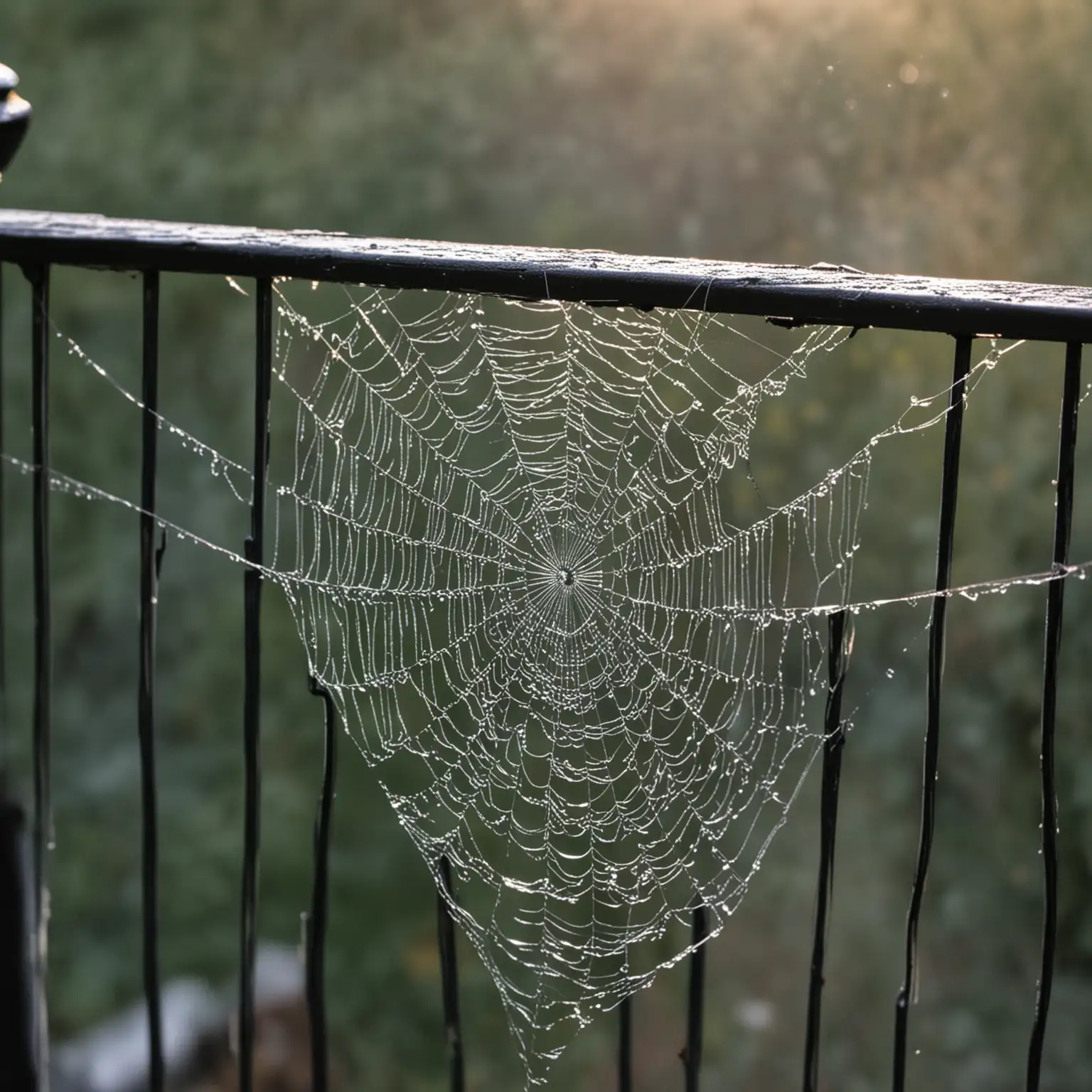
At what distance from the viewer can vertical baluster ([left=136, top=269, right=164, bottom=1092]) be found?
1.19 m

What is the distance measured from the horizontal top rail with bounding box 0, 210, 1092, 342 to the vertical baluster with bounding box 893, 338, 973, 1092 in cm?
5

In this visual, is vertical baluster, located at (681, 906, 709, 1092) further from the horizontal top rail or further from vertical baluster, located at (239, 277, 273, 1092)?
the horizontal top rail

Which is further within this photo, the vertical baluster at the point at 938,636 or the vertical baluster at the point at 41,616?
the vertical baluster at the point at 41,616

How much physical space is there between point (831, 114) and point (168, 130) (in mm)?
2957

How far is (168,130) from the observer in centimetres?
579

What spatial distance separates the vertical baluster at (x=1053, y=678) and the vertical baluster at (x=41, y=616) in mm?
881

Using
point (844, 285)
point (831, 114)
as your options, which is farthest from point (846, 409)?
point (844, 285)

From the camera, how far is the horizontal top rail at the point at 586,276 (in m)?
0.93

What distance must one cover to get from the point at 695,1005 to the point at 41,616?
0.74m

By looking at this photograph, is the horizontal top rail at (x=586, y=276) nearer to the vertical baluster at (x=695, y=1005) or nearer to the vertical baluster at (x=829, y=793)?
the vertical baluster at (x=829, y=793)

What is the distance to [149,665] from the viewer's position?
128 centimetres

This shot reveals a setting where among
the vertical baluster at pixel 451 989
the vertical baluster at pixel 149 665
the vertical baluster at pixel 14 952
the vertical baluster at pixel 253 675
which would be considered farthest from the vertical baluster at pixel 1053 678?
the vertical baluster at pixel 14 952

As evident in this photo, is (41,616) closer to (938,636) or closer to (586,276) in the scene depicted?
(586,276)

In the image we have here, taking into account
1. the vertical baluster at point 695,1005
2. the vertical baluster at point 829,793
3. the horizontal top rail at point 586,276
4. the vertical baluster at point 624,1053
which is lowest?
the vertical baluster at point 624,1053
